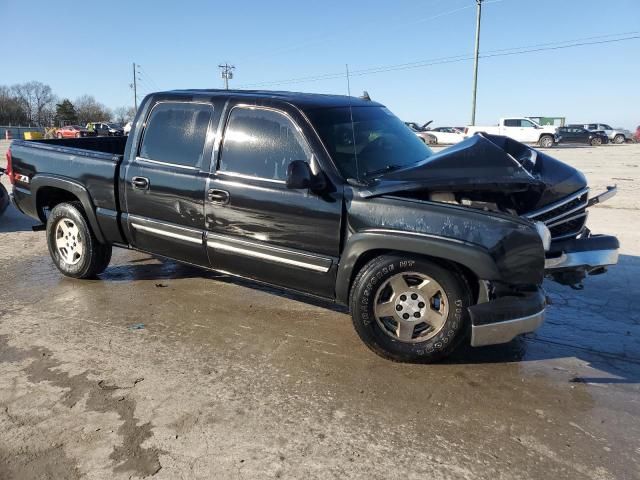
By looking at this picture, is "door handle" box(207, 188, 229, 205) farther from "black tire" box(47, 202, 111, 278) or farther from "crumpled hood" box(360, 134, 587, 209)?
"black tire" box(47, 202, 111, 278)

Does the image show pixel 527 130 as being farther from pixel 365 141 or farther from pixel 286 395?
pixel 286 395

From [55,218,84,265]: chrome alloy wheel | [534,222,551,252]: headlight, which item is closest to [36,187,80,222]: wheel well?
[55,218,84,265]: chrome alloy wheel

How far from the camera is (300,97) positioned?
14.2 feet

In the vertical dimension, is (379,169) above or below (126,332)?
above

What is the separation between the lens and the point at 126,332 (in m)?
4.22

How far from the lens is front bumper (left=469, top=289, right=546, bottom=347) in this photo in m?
3.28

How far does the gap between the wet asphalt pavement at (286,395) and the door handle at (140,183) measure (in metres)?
1.08

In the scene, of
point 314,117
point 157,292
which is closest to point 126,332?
point 157,292

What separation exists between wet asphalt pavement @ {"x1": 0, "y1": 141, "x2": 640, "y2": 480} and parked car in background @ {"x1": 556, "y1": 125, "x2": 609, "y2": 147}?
36.9m

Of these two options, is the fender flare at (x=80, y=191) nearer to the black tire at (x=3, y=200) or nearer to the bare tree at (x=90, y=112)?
the black tire at (x=3, y=200)

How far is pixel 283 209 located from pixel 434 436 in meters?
1.91

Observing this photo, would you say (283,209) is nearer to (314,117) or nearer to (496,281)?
(314,117)

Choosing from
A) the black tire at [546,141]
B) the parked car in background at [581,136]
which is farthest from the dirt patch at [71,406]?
the parked car in background at [581,136]

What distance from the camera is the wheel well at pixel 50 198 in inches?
219
